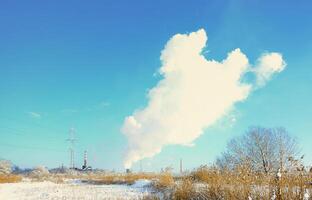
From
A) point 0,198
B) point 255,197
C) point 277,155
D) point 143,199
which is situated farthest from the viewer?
point 277,155

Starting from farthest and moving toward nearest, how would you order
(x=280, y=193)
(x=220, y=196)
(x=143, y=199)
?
(x=143, y=199)
(x=220, y=196)
(x=280, y=193)

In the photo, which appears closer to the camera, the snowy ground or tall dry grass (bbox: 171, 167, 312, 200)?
tall dry grass (bbox: 171, 167, 312, 200)

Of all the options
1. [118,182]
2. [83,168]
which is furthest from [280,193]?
[83,168]

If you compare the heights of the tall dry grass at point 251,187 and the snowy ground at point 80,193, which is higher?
the tall dry grass at point 251,187

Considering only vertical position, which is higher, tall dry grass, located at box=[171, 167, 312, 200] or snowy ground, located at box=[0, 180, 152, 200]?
tall dry grass, located at box=[171, 167, 312, 200]

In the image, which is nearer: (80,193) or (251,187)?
(251,187)

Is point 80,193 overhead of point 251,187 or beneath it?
beneath

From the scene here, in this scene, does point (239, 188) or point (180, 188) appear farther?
point (180, 188)

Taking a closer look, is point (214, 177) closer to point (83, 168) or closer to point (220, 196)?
point (220, 196)

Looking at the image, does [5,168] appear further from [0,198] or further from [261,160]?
[0,198]

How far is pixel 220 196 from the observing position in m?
11.4

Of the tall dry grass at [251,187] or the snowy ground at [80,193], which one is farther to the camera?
the snowy ground at [80,193]

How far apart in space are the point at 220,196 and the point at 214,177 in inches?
45.7

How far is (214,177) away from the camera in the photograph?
12.6 meters
